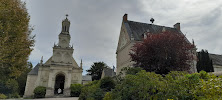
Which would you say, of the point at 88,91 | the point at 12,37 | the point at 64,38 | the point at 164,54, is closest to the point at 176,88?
the point at 164,54

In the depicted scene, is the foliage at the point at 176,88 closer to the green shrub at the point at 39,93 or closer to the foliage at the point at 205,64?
the foliage at the point at 205,64

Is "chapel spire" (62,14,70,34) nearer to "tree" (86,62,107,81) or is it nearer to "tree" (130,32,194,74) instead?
"tree" (86,62,107,81)

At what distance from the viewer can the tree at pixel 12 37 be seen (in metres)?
8.32

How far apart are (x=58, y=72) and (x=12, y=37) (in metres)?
20.7

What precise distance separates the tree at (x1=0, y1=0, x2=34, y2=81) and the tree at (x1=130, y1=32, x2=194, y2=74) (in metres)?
9.59

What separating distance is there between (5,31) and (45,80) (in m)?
23.6

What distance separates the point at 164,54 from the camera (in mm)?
11031

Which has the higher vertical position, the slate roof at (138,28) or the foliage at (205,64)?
the slate roof at (138,28)

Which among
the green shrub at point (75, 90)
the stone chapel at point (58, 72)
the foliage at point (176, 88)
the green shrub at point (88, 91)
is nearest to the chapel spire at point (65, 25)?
the stone chapel at point (58, 72)

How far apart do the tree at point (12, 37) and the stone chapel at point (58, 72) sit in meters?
17.1

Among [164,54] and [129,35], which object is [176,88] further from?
[129,35]

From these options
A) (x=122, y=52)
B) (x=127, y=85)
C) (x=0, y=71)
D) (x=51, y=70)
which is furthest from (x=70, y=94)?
(x=127, y=85)

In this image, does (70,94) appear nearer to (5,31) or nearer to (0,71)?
(0,71)

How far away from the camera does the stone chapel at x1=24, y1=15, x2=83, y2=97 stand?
28109 mm
